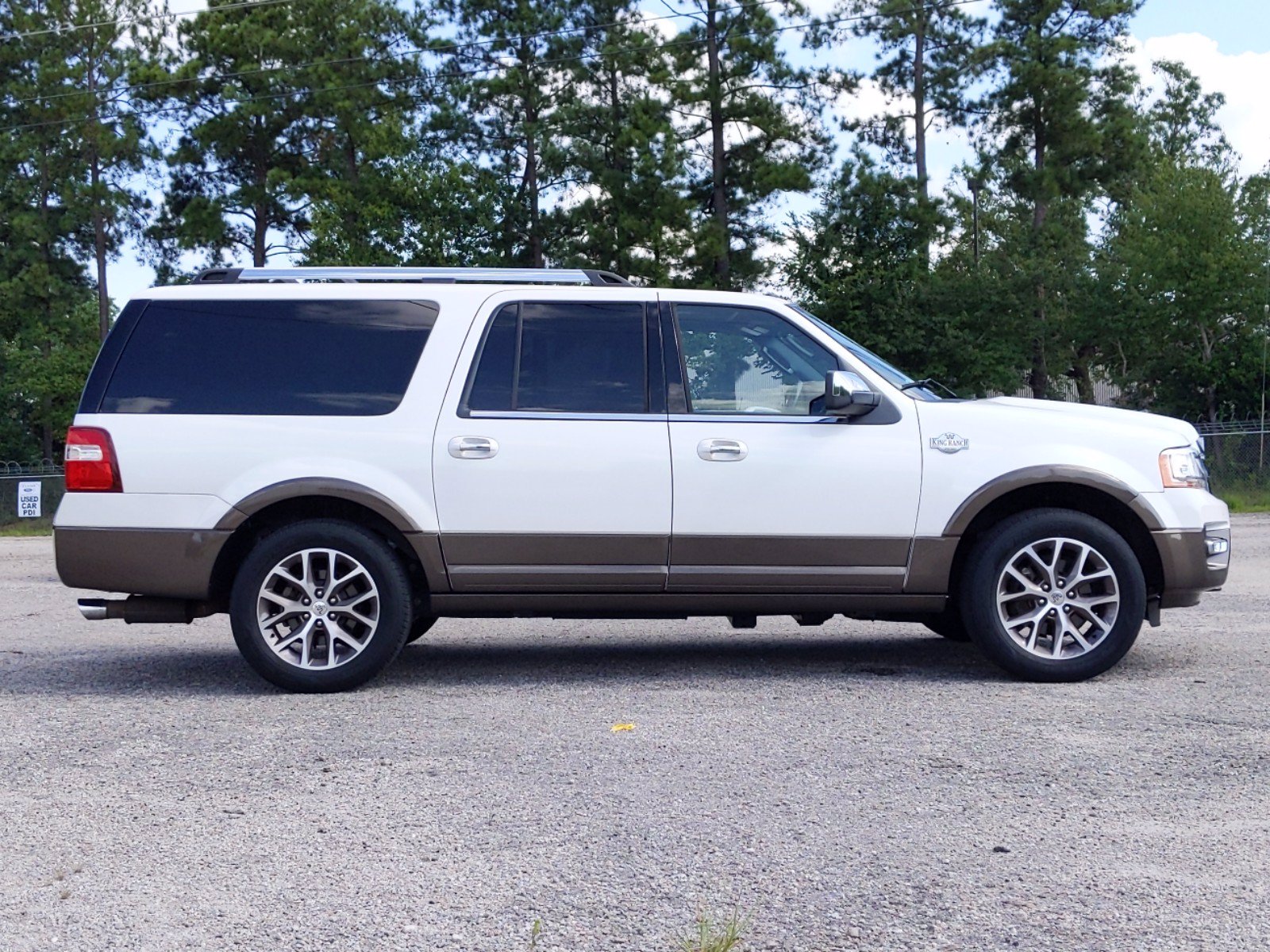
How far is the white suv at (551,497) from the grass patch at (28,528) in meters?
20.2

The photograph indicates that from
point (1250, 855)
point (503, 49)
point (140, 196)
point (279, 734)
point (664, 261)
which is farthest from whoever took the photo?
point (140, 196)

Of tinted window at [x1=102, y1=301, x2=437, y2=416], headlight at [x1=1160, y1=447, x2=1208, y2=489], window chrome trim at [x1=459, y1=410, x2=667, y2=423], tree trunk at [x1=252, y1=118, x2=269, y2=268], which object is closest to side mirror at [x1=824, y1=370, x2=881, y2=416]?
window chrome trim at [x1=459, y1=410, x2=667, y2=423]

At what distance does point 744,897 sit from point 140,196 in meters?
49.1

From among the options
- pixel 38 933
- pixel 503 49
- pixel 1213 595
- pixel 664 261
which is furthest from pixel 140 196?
pixel 38 933

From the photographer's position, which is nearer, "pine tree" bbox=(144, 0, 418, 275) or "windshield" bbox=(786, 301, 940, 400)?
"windshield" bbox=(786, 301, 940, 400)

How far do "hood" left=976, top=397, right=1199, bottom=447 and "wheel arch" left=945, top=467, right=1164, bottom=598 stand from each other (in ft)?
1.13

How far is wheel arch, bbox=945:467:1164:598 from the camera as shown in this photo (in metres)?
6.97

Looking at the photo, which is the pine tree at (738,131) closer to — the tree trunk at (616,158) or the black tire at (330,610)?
the tree trunk at (616,158)

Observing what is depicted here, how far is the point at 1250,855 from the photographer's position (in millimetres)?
4168

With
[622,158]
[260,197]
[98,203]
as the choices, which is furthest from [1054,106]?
[98,203]

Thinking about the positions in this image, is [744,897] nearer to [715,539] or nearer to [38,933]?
[38,933]

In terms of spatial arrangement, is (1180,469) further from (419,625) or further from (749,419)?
(419,625)

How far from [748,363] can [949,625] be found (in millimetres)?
2199

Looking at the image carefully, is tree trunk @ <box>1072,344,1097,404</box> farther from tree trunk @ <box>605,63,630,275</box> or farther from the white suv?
the white suv
